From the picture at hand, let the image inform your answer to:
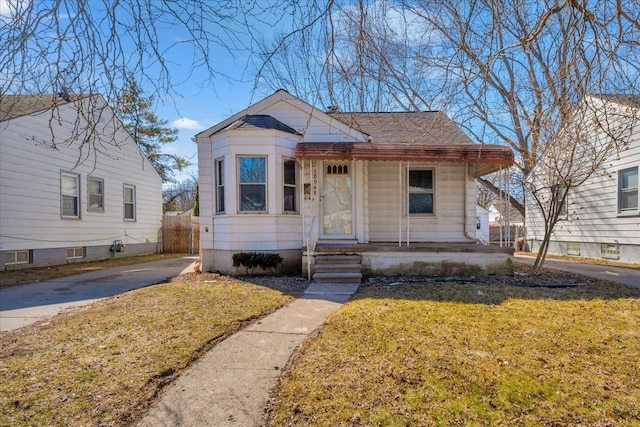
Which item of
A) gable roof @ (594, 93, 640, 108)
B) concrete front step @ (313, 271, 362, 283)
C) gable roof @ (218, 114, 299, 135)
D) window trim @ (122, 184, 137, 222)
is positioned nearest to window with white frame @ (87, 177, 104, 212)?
window trim @ (122, 184, 137, 222)

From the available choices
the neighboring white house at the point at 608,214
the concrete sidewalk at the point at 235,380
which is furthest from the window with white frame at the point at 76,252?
the neighboring white house at the point at 608,214

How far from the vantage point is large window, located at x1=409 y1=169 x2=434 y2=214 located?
1017 centimetres

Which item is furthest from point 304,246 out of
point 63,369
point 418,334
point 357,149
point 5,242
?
point 5,242

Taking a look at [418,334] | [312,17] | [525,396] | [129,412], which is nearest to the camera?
[129,412]

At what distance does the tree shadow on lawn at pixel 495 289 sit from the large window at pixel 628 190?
4.52m

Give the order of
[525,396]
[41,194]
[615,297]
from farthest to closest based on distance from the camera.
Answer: [41,194]
[615,297]
[525,396]

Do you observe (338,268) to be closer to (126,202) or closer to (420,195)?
(420,195)

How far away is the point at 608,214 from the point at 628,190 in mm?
1103

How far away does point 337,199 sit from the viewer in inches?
381

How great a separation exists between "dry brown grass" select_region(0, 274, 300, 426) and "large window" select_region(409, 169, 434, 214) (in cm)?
508

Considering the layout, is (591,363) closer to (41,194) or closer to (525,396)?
(525,396)

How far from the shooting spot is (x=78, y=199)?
40.7ft

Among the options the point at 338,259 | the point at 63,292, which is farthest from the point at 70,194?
the point at 338,259

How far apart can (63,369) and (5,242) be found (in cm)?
922
